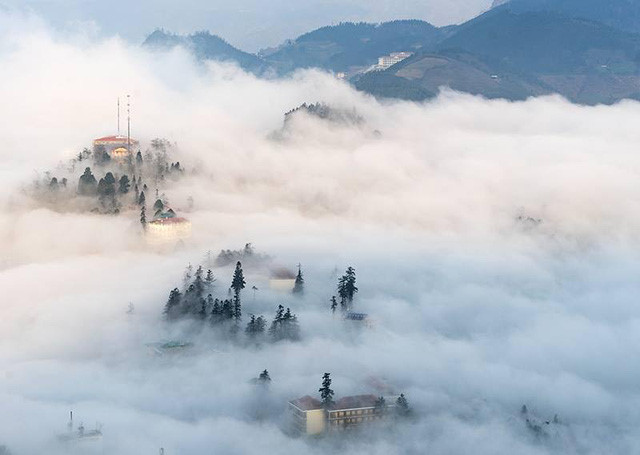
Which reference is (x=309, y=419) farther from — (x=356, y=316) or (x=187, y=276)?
(x=187, y=276)

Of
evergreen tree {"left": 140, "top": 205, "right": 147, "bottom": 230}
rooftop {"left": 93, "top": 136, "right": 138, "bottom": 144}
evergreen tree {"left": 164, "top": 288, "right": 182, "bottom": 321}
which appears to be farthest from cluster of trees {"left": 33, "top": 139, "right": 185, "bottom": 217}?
evergreen tree {"left": 164, "top": 288, "right": 182, "bottom": 321}

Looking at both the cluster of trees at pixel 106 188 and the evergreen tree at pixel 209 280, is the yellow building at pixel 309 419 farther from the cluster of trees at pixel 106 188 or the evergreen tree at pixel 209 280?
the cluster of trees at pixel 106 188

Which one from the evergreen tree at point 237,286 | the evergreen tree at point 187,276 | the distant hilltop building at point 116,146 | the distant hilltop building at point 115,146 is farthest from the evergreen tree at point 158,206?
the evergreen tree at point 237,286

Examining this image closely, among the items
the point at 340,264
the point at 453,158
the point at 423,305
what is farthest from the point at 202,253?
the point at 453,158

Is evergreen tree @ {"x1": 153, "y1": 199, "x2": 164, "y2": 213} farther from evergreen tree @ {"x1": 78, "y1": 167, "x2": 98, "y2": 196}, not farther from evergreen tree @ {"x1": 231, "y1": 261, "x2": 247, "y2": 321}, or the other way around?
evergreen tree @ {"x1": 231, "y1": 261, "x2": 247, "y2": 321}

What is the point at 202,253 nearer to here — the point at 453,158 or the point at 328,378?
the point at 328,378

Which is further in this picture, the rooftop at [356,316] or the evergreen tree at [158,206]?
the evergreen tree at [158,206]
